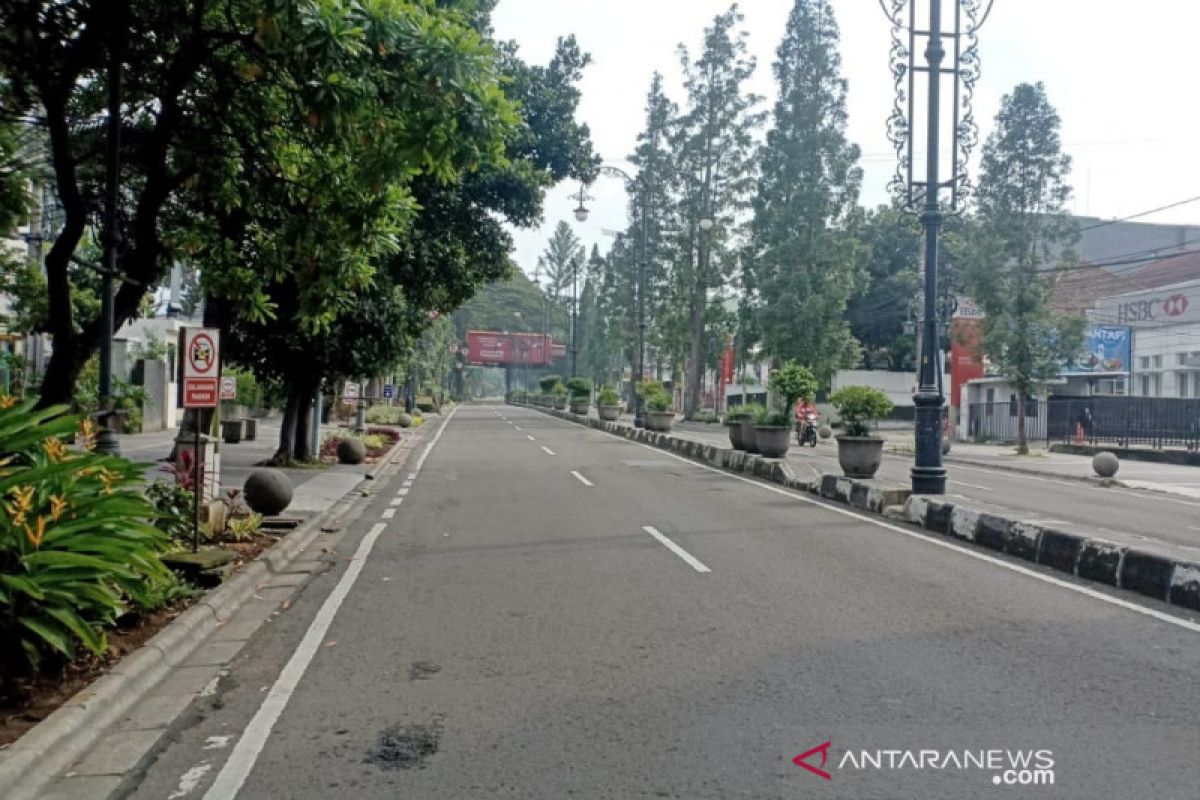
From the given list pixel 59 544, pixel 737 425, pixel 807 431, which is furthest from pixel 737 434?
pixel 59 544

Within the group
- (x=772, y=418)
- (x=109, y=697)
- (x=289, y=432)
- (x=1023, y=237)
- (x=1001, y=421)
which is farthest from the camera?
(x=1001, y=421)

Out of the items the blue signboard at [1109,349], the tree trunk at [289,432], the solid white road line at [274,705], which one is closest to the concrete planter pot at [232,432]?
the tree trunk at [289,432]

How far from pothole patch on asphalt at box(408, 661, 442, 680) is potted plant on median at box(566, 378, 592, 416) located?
56481 millimetres

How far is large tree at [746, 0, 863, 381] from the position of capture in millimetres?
45531

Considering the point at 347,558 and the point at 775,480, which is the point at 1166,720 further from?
the point at 775,480

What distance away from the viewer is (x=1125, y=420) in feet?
112

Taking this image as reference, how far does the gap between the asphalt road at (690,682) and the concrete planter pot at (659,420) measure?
92.5ft

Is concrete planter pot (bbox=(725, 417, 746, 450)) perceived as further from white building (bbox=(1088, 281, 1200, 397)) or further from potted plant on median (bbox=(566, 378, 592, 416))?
potted plant on median (bbox=(566, 378, 592, 416))

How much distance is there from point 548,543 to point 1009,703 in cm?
619

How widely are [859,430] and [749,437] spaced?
17.9ft

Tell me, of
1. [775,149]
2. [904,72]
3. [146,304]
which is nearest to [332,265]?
[904,72]

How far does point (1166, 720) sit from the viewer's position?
486 centimetres

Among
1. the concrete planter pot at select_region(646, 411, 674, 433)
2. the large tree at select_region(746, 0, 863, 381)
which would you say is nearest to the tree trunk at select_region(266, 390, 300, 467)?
the concrete planter pot at select_region(646, 411, 674, 433)

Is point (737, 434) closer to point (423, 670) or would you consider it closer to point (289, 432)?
point (289, 432)
